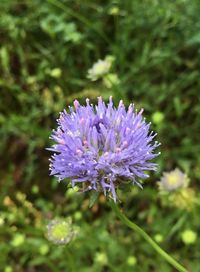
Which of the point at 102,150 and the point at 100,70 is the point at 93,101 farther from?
the point at 102,150

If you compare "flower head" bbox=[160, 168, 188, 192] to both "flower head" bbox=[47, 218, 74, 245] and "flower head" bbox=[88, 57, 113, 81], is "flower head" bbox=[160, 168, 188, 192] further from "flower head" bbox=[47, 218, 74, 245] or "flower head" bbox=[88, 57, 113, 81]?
"flower head" bbox=[88, 57, 113, 81]

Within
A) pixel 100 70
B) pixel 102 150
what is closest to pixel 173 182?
pixel 100 70

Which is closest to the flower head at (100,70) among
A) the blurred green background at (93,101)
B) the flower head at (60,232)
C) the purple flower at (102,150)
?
the blurred green background at (93,101)

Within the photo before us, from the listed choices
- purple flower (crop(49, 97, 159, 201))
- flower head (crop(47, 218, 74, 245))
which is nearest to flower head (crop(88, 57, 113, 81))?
flower head (crop(47, 218, 74, 245))

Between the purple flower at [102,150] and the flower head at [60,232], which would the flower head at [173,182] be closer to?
the flower head at [60,232]

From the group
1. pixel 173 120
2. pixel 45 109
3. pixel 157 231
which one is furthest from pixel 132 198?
pixel 45 109
